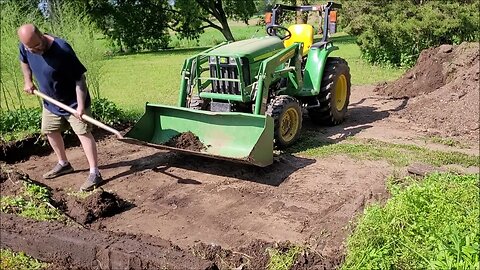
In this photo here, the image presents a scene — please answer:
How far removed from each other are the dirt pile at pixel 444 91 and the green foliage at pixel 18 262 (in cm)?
589

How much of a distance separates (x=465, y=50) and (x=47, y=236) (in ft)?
30.8

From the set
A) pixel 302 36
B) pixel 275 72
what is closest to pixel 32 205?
pixel 275 72

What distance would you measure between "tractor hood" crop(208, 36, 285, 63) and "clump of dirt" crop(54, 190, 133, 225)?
2404 millimetres

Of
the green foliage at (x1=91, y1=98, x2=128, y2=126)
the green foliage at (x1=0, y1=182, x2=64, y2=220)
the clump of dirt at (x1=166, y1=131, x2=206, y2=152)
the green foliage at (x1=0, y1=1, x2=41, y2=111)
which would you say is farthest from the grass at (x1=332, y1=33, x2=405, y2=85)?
the green foliage at (x1=0, y1=182, x2=64, y2=220)

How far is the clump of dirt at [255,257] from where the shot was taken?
141 inches

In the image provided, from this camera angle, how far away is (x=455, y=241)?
3340 millimetres

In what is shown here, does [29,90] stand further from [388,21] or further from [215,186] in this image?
[388,21]

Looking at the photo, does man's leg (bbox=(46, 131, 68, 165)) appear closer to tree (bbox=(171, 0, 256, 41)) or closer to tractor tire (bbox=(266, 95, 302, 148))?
tractor tire (bbox=(266, 95, 302, 148))

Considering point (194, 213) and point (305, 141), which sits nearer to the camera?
point (194, 213)

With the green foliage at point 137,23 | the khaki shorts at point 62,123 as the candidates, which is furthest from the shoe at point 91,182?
the green foliage at point 137,23

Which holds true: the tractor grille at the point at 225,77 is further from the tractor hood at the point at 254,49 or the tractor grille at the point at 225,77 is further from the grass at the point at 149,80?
the grass at the point at 149,80

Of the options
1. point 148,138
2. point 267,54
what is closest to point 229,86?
point 267,54

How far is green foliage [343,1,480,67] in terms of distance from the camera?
13969 mm

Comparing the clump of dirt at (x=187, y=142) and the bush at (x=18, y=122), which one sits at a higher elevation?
→ the bush at (x=18, y=122)
